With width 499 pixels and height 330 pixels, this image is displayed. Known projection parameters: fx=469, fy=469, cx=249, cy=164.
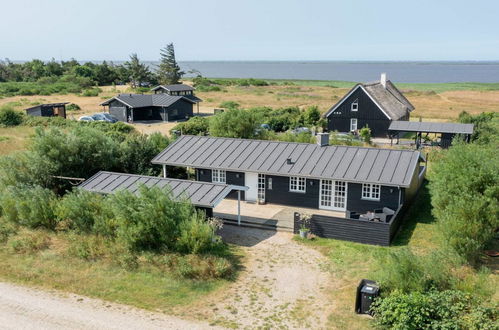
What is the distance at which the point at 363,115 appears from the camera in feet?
154

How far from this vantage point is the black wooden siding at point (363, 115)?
46.4 m

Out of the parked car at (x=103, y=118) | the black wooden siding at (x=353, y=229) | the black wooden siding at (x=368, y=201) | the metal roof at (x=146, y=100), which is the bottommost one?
the black wooden siding at (x=353, y=229)

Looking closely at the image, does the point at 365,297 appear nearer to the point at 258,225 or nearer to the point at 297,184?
the point at 258,225

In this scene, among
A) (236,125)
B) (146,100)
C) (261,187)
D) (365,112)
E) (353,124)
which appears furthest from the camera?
(146,100)

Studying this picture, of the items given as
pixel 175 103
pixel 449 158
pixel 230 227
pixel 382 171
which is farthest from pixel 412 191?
pixel 175 103

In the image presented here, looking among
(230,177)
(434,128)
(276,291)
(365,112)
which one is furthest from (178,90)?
(276,291)

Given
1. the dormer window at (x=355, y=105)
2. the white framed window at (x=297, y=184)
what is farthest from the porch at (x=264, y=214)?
the dormer window at (x=355, y=105)

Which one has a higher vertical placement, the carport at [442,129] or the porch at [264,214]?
the carport at [442,129]

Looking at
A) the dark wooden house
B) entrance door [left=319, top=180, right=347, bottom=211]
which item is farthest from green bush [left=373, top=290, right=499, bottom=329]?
entrance door [left=319, top=180, right=347, bottom=211]

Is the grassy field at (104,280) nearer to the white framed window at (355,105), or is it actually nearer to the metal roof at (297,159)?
the metal roof at (297,159)

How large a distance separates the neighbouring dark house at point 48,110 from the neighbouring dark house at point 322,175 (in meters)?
35.6

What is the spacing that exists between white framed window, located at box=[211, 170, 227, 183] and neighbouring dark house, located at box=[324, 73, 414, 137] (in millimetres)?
22907

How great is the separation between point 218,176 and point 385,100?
2705 cm

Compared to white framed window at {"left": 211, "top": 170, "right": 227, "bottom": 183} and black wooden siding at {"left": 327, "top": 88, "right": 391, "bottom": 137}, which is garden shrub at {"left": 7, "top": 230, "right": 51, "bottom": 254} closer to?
white framed window at {"left": 211, "top": 170, "right": 227, "bottom": 183}
